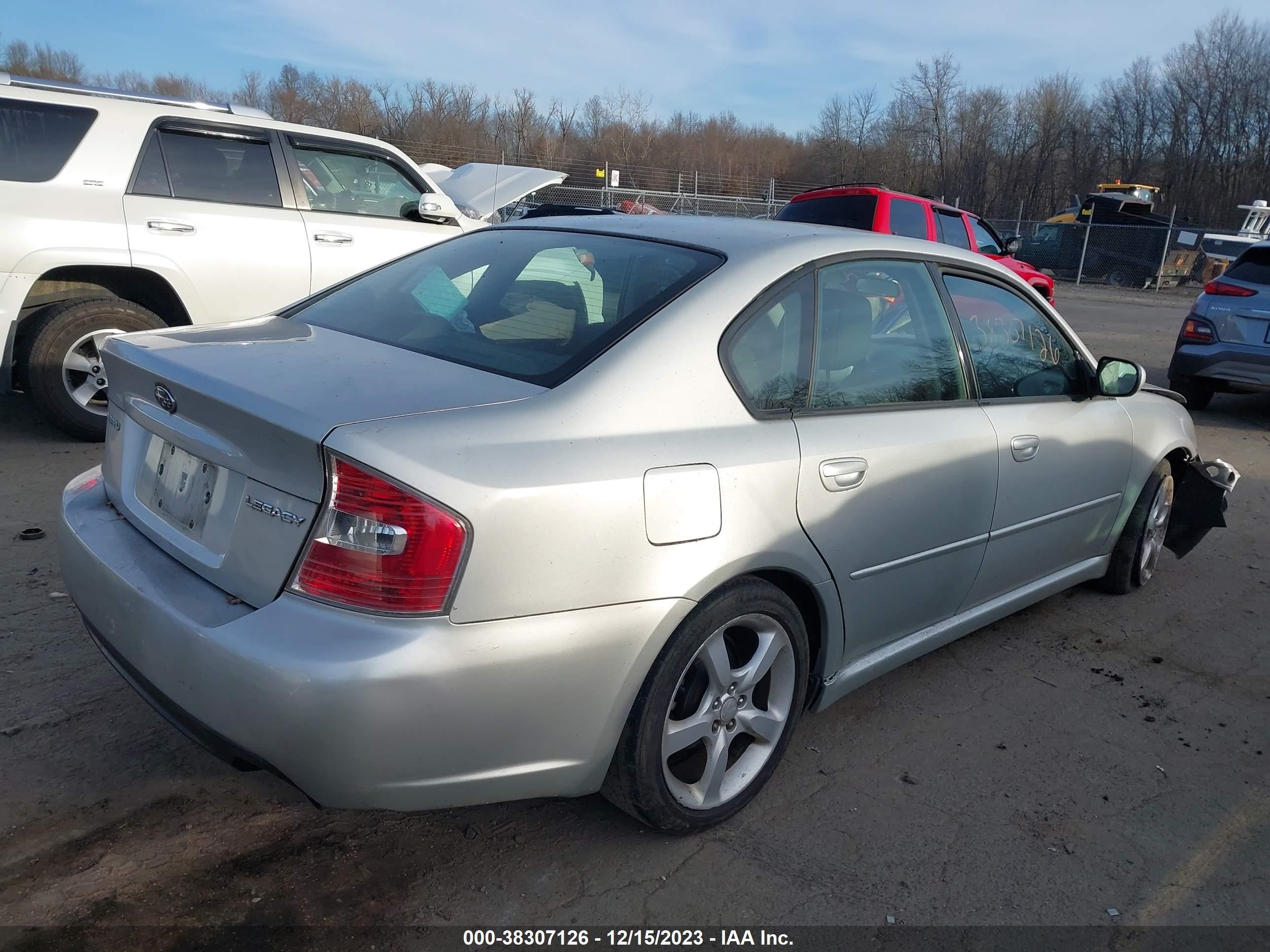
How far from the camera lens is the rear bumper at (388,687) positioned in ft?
6.27

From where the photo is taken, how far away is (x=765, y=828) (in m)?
2.64

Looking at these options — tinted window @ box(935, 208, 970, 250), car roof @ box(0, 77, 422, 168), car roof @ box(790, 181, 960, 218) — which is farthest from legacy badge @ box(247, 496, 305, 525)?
tinted window @ box(935, 208, 970, 250)

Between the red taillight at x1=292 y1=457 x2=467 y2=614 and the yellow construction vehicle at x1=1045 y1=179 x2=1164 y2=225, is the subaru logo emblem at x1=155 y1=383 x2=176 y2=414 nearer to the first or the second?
the red taillight at x1=292 y1=457 x2=467 y2=614

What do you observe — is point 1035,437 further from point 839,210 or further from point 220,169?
point 839,210

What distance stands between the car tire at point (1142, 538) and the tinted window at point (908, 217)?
5.98m

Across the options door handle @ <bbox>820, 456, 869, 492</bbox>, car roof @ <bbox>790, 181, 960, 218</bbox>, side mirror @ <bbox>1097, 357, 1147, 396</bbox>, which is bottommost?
door handle @ <bbox>820, 456, 869, 492</bbox>

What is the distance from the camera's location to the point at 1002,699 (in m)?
3.43

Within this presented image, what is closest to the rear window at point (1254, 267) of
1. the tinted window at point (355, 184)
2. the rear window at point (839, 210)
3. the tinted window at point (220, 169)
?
the rear window at point (839, 210)

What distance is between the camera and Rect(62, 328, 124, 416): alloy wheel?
5508mm

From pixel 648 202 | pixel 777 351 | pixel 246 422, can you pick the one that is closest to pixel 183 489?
pixel 246 422

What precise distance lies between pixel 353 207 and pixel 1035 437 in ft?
16.2

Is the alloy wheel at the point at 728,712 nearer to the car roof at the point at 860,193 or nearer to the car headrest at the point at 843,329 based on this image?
the car headrest at the point at 843,329

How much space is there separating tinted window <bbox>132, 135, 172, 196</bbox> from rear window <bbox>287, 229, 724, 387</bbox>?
324 centimetres

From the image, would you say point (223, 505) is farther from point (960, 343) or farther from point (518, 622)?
point (960, 343)
